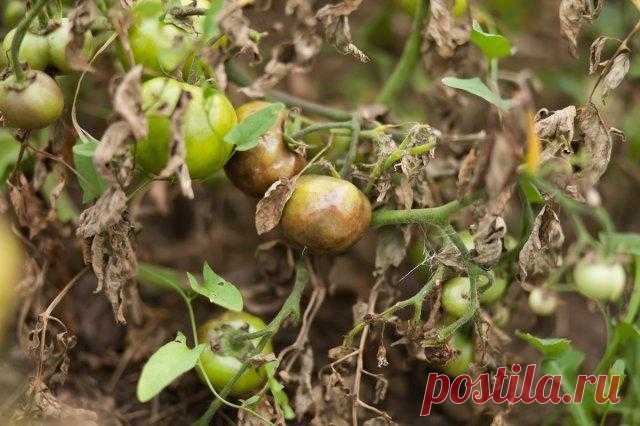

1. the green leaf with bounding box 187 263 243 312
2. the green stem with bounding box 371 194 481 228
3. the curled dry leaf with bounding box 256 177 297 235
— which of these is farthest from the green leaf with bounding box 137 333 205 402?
the green stem with bounding box 371 194 481 228

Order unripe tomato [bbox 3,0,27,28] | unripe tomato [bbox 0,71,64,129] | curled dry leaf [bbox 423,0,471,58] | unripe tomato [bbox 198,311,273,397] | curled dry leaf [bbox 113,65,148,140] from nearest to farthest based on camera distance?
curled dry leaf [bbox 113,65,148,140] < unripe tomato [bbox 0,71,64,129] < unripe tomato [bbox 198,311,273,397] < curled dry leaf [bbox 423,0,471,58] < unripe tomato [bbox 3,0,27,28]

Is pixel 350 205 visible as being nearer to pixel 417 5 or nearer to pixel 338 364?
pixel 338 364

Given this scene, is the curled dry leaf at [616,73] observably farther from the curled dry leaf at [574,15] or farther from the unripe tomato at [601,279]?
the unripe tomato at [601,279]

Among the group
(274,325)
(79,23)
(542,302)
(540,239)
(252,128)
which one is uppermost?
(79,23)

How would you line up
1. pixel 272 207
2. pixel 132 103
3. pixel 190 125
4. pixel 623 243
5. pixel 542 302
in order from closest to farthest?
pixel 132 103 → pixel 190 125 → pixel 272 207 → pixel 623 243 → pixel 542 302

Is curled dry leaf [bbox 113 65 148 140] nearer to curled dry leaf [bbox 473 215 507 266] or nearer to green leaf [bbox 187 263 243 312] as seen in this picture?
green leaf [bbox 187 263 243 312]

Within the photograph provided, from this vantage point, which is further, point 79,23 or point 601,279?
point 601,279

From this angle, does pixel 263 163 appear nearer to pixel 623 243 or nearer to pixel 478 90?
pixel 478 90

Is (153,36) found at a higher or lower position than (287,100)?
higher

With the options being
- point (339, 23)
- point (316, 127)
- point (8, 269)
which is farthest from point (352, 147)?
point (8, 269)
